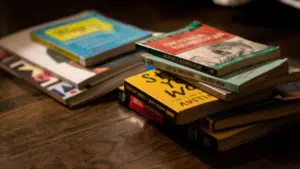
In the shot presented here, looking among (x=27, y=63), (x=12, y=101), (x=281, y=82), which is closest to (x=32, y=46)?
(x=27, y=63)

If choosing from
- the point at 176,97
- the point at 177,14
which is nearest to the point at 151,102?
the point at 176,97

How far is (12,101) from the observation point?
3.59 feet

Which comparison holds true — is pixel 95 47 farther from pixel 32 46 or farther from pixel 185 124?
pixel 185 124

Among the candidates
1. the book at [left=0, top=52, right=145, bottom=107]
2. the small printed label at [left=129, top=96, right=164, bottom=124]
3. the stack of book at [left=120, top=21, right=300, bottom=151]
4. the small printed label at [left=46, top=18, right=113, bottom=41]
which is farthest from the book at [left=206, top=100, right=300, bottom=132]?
the small printed label at [left=46, top=18, right=113, bottom=41]

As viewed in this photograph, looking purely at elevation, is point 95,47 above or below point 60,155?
above

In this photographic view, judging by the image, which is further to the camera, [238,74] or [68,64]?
[68,64]

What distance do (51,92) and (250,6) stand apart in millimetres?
901

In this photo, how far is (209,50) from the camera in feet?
3.16

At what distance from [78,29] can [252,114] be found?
0.58 metres

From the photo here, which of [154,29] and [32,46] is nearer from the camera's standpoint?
[32,46]

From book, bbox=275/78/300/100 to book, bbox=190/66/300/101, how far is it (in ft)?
0.06

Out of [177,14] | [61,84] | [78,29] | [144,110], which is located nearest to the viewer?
[144,110]

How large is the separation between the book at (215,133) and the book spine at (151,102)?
1 cm

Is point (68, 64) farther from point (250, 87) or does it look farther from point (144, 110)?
point (250, 87)
